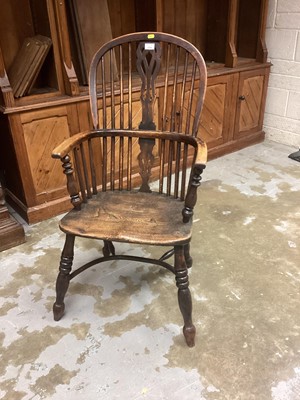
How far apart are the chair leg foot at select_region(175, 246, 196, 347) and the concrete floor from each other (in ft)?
0.21

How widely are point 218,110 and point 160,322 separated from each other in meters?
1.97

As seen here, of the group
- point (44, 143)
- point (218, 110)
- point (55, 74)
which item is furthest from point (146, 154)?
point (218, 110)

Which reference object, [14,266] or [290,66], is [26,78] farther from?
[290,66]

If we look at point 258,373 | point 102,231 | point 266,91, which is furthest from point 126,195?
point 266,91

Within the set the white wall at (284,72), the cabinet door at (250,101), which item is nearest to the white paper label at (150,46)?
the cabinet door at (250,101)

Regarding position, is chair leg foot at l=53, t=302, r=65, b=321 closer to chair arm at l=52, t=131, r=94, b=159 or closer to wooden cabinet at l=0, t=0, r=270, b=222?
chair arm at l=52, t=131, r=94, b=159

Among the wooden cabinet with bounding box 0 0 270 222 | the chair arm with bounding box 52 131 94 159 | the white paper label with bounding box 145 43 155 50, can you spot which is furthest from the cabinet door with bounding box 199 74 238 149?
the chair arm with bounding box 52 131 94 159

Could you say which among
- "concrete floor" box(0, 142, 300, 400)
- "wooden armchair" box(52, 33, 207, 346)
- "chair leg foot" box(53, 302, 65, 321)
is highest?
"wooden armchair" box(52, 33, 207, 346)

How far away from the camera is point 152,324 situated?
1.49m

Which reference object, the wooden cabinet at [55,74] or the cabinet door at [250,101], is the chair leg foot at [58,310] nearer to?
the wooden cabinet at [55,74]

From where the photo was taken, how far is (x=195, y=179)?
1229mm

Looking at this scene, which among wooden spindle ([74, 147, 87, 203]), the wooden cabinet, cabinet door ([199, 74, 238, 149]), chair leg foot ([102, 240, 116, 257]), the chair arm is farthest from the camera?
cabinet door ([199, 74, 238, 149])

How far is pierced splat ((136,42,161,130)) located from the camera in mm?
1489

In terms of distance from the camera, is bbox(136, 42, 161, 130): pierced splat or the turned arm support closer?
the turned arm support
